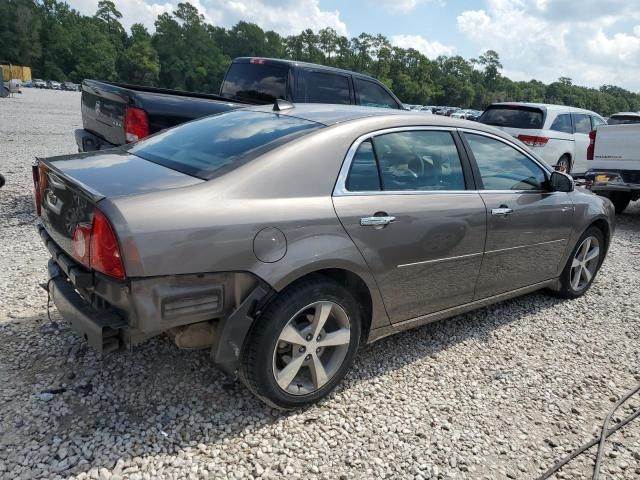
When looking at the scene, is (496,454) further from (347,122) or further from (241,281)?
(347,122)

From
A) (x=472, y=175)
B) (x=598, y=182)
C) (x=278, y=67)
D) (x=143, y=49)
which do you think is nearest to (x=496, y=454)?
(x=472, y=175)

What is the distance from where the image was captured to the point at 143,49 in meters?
98.2

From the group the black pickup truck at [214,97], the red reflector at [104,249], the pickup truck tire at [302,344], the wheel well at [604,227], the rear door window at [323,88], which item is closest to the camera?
the red reflector at [104,249]

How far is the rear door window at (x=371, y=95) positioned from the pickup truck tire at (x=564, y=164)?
5019 millimetres

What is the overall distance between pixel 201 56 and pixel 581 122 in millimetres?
107238

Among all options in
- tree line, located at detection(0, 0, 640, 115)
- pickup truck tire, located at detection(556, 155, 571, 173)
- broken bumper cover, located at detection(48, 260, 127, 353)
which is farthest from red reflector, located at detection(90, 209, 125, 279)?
tree line, located at detection(0, 0, 640, 115)

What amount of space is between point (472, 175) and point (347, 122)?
1.07 metres

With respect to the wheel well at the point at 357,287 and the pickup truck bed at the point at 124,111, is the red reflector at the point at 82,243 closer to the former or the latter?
the wheel well at the point at 357,287

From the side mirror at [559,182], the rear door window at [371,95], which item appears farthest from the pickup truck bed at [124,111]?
the side mirror at [559,182]

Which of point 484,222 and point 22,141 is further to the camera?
point 22,141

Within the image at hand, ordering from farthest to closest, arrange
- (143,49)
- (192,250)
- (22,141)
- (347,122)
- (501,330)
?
1. (143,49)
2. (22,141)
3. (501,330)
4. (347,122)
5. (192,250)

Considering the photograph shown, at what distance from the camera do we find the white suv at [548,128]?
10.5m

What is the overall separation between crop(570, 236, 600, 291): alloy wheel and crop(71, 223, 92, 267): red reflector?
159 inches

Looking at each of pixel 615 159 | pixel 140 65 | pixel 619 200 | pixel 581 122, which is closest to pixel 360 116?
pixel 615 159
